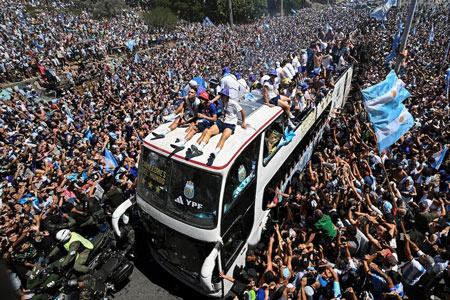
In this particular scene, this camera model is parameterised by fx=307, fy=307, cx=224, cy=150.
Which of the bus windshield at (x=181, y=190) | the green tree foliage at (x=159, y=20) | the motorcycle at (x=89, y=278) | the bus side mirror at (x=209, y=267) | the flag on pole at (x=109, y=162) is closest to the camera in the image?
the bus side mirror at (x=209, y=267)

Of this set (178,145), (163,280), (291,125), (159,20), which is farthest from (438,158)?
(159,20)

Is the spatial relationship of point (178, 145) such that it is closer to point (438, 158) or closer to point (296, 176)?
point (296, 176)

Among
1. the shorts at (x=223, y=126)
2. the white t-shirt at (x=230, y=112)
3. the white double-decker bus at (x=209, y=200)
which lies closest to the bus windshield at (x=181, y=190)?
the white double-decker bus at (x=209, y=200)

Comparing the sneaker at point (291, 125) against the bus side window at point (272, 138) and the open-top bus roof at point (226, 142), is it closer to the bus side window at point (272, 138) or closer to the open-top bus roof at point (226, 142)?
the bus side window at point (272, 138)

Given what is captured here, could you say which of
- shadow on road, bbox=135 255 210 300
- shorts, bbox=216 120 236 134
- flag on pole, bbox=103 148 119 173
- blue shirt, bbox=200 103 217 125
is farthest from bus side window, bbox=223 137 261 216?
flag on pole, bbox=103 148 119 173

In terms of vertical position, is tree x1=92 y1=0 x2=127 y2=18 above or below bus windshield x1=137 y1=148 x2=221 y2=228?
above

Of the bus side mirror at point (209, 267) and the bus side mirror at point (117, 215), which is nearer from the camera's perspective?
the bus side mirror at point (209, 267)

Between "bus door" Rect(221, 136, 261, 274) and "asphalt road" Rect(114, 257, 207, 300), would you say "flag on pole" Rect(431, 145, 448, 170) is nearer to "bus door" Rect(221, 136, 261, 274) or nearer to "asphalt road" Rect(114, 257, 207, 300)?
"bus door" Rect(221, 136, 261, 274)
